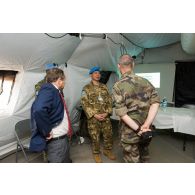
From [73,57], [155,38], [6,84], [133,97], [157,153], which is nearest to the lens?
[133,97]

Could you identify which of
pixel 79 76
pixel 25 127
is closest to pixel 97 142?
pixel 25 127

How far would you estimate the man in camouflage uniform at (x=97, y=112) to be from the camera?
8.54ft

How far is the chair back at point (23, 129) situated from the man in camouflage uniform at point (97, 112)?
0.81 m

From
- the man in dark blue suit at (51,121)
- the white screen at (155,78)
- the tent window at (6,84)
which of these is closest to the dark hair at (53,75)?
the man in dark blue suit at (51,121)

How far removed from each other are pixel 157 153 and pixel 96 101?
4.03 feet

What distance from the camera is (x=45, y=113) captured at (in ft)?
4.70

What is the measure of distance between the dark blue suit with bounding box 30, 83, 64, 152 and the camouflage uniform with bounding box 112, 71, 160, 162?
0.48m

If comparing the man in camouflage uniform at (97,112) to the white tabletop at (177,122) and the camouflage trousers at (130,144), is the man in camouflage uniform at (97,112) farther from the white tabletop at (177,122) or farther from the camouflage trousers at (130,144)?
the camouflage trousers at (130,144)

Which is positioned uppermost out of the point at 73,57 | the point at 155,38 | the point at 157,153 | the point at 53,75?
the point at 155,38

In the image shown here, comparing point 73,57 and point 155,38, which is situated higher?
point 155,38

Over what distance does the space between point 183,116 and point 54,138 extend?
1.92 m

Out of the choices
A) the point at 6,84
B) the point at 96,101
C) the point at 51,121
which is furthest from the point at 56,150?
the point at 6,84

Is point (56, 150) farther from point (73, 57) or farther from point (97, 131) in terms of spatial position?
point (73, 57)
